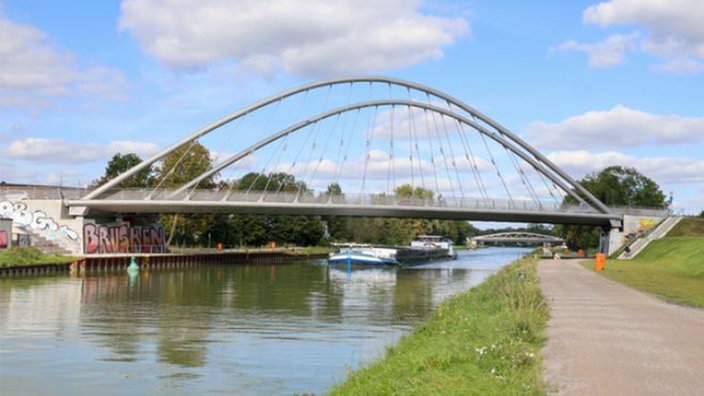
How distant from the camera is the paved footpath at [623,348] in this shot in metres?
10.2

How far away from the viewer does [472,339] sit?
14.1m

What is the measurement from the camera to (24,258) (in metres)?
49.2

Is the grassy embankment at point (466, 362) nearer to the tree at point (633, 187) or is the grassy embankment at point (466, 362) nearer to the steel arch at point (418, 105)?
the steel arch at point (418, 105)

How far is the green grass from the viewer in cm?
4728

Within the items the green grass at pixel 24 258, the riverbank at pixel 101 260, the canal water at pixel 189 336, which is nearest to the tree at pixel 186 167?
the riverbank at pixel 101 260

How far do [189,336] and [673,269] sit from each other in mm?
33377

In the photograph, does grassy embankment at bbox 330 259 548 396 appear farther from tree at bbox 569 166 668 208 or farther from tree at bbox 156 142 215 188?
tree at bbox 569 166 668 208

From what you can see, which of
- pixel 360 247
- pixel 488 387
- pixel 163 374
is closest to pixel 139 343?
pixel 163 374

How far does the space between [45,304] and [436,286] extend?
24788mm

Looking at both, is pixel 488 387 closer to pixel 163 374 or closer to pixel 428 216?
pixel 163 374

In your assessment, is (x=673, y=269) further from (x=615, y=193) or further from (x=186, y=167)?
(x=615, y=193)

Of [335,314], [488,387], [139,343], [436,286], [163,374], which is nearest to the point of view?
[488,387]

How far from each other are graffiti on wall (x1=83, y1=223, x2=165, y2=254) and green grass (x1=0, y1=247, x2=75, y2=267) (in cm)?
1271

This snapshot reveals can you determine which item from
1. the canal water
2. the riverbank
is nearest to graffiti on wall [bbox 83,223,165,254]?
the riverbank
